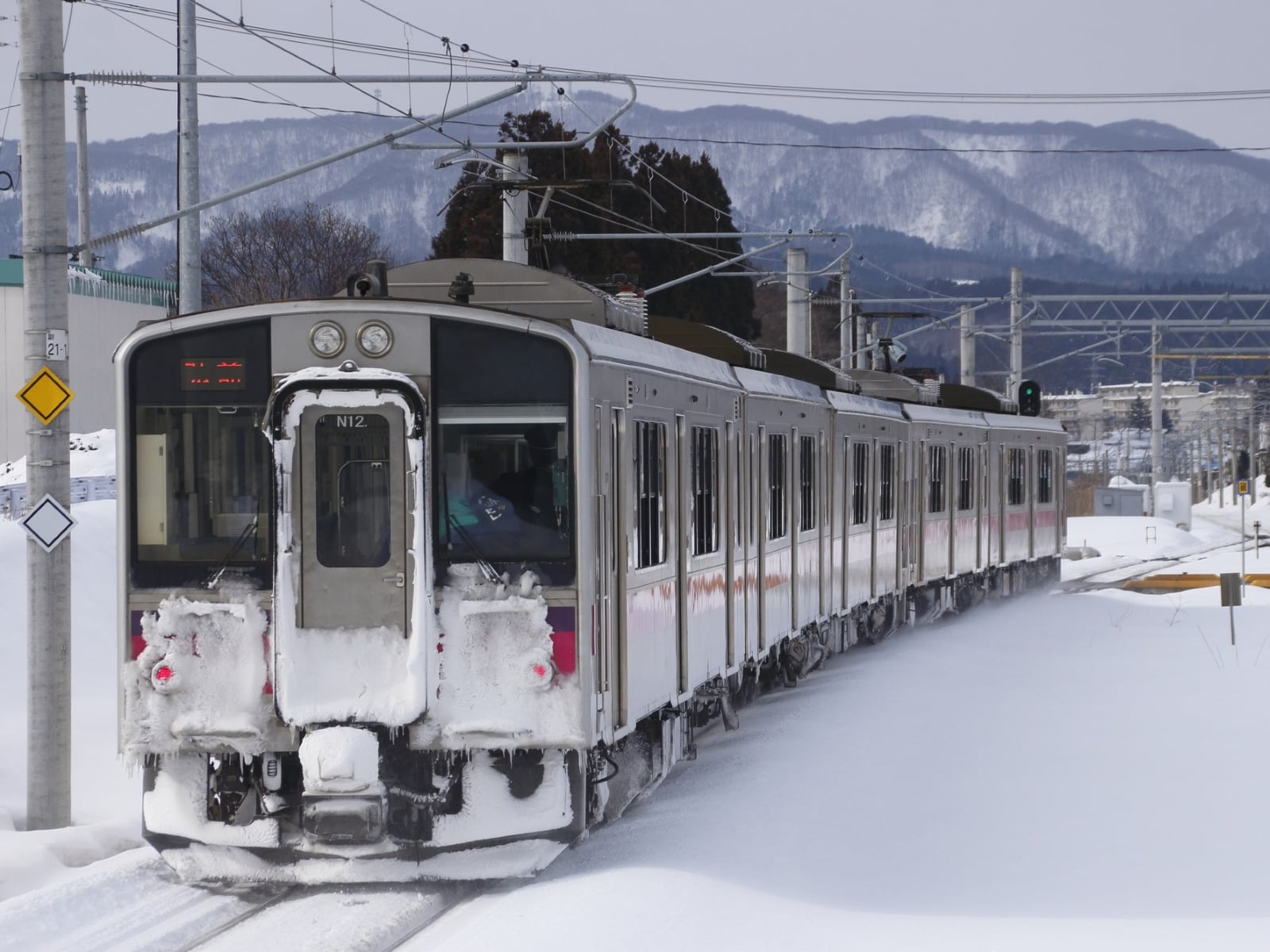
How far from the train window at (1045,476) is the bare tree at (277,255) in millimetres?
36125

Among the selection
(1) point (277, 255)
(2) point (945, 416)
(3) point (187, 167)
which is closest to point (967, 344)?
(2) point (945, 416)

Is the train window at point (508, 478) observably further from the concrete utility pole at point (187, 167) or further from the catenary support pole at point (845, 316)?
the catenary support pole at point (845, 316)

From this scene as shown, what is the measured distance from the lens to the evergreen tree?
4797 cm

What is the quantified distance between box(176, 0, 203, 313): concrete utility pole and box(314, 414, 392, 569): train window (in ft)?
23.5

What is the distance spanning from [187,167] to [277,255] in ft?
159

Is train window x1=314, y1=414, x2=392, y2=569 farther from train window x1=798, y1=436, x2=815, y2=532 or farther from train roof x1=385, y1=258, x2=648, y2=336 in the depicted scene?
train window x1=798, y1=436, x2=815, y2=532

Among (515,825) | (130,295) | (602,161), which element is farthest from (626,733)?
(602,161)

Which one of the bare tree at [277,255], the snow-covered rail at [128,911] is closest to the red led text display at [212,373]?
the snow-covered rail at [128,911]

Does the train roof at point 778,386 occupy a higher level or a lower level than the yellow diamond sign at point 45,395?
higher

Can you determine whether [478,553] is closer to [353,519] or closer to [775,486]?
[353,519]

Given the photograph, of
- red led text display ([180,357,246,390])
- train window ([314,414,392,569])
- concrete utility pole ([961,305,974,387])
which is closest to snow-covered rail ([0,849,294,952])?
train window ([314,414,392,569])

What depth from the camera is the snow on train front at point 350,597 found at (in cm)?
914

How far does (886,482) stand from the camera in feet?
69.6

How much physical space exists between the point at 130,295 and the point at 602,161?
1388 cm
